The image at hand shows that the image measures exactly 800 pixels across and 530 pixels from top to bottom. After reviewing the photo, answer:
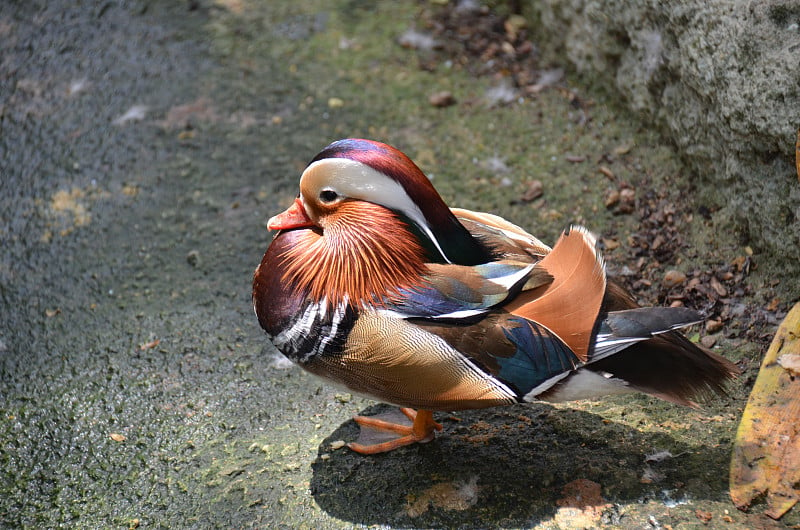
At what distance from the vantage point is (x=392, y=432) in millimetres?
2863

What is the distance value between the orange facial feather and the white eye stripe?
0.14 feet

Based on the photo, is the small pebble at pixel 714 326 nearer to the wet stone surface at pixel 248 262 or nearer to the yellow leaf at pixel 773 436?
the wet stone surface at pixel 248 262

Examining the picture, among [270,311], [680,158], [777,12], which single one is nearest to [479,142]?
[680,158]

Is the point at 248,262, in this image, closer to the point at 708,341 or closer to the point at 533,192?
the point at 533,192

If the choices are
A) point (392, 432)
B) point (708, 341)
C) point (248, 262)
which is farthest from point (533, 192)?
point (392, 432)

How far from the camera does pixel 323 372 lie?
8.32 feet

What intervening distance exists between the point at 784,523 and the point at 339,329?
1.44 m

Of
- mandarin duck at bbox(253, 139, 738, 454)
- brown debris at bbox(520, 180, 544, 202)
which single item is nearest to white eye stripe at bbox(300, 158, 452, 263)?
mandarin duck at bbox(253, 139, 738, 454)

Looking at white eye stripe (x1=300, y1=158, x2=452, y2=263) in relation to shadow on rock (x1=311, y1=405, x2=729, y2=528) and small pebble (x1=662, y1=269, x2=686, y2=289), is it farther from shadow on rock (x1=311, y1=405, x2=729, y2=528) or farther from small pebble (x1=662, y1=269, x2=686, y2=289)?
small pebble (x1=662, y1=269, x2=686, y2=289)

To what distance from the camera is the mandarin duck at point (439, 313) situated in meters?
2.38

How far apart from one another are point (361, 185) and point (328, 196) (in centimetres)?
13

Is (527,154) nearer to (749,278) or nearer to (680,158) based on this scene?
(680,158)

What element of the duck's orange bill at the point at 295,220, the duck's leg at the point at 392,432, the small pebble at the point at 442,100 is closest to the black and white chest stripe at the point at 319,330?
the duck's orange bill at the point at 295,220

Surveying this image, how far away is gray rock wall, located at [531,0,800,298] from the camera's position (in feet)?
9.52
